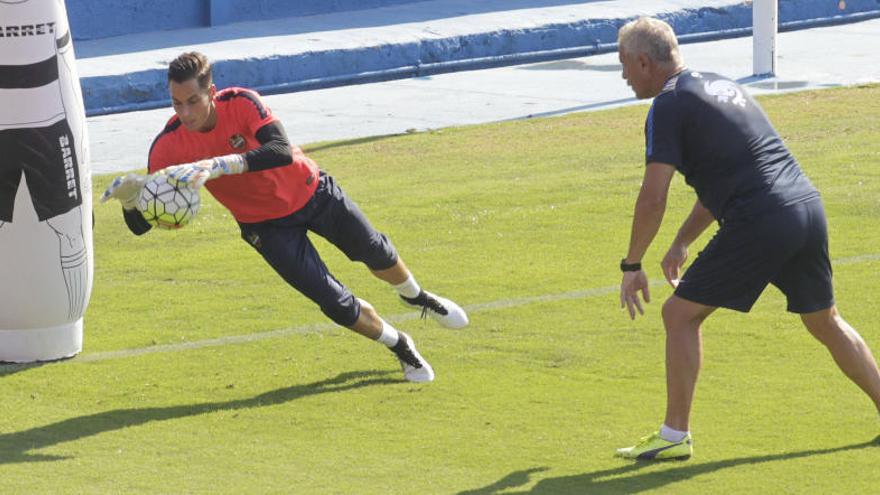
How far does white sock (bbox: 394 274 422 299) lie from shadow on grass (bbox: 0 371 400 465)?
0.49 meters

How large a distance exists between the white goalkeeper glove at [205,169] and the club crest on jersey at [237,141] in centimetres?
29

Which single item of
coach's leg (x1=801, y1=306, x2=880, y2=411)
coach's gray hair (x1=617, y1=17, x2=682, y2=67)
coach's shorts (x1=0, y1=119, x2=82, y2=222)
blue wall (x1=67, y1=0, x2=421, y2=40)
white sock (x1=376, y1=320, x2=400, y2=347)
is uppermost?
coach's gray hair (x1=617, y1=17, x2=682, y2=67)

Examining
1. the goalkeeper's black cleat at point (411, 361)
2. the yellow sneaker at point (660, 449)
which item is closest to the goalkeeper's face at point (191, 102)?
the goalkeeper's black cleat at point (411, 361)

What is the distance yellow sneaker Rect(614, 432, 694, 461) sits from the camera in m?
6.83

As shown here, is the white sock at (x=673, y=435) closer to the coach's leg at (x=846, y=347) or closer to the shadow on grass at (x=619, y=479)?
the shadow on grass at (x=619, y=479)

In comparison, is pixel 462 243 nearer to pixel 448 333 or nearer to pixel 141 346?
pixel 448 333

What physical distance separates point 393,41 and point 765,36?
16.2 feet

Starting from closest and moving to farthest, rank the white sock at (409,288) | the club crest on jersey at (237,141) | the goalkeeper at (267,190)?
the goalkeeper at (267,190), the club crest on jersey at (237,141), the white sock at (409,288)

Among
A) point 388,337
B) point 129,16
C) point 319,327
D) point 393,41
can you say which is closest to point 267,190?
point 388,337

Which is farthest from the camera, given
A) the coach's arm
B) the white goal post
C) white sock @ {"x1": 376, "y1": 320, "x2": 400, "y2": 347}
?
the white goal post

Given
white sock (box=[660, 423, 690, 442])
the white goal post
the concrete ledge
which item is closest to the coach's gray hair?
white sock (box=[660, 423, 690, 442])

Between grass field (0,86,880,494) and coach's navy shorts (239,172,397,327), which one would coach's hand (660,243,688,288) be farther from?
coach's navy shorts (239,172,397,327)

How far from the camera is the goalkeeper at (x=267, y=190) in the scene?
7.69m

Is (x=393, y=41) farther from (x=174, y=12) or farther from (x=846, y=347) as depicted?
(x=846, y=347)
